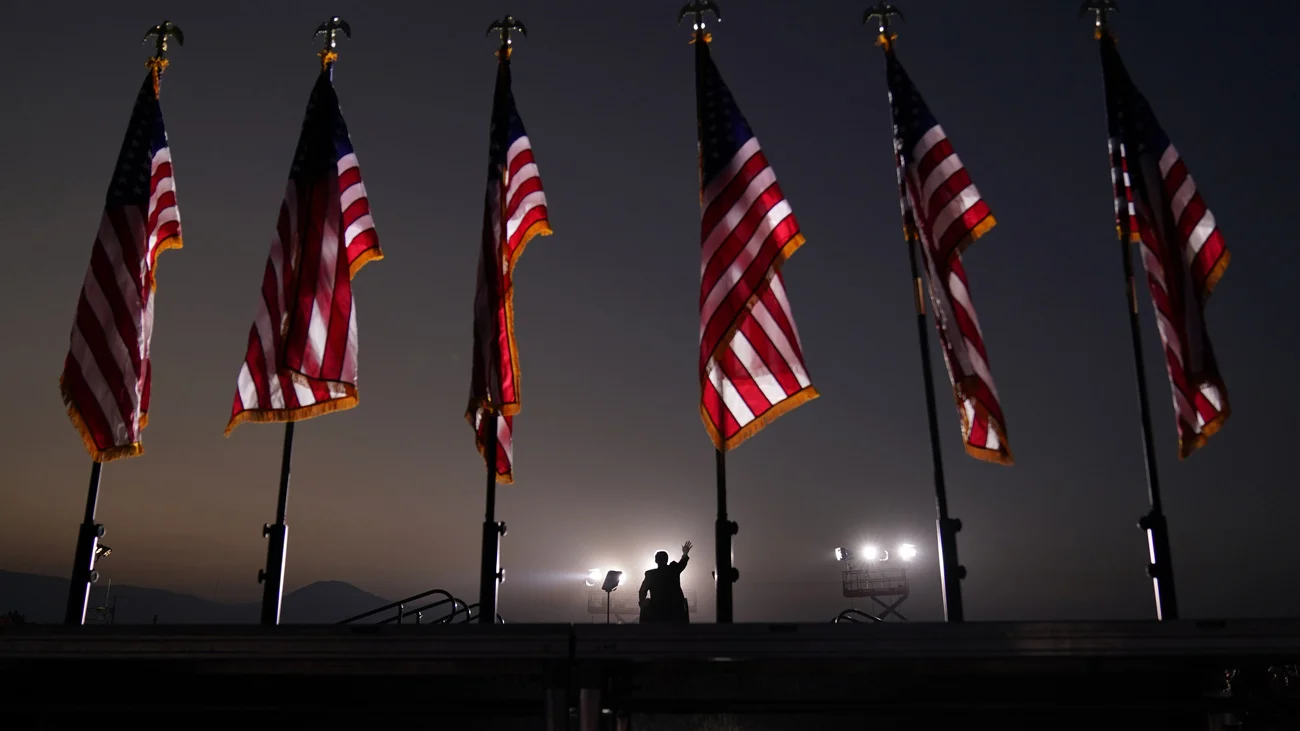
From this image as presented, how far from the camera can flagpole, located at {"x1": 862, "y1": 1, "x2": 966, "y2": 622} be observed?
28.6 feet

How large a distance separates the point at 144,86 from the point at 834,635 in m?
9.88

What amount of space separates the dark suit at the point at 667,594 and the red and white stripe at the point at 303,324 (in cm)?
371

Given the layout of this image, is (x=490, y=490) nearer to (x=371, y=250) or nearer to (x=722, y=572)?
(x=722, y=572)

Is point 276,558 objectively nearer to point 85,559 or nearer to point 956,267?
point 85,559

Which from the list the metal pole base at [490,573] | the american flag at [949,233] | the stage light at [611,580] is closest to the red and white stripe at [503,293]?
the metal pole base at [490,573]

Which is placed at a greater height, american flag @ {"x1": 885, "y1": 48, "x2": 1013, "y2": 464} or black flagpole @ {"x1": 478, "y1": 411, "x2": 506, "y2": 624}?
american flag @ {"x1": 885, "y1": 48, "x2": 1013, "y2": 464}

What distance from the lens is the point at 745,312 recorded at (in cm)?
966

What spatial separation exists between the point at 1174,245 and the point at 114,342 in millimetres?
10343

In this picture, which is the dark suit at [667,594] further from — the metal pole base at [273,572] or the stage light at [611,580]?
the stage light at [611,580]

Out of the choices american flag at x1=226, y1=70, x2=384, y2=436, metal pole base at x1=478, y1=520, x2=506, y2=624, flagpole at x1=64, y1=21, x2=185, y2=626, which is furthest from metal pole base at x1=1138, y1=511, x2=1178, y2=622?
flagpole at x1=64, y1=21, x2=185, y2=626

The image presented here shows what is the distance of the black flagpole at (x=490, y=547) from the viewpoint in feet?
29.4

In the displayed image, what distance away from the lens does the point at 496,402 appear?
31.7ft

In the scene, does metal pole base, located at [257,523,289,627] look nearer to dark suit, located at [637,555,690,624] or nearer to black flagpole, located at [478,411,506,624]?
black flagpole, located at [478,411,506,624]

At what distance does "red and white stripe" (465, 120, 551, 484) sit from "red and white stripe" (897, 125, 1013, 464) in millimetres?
3843
